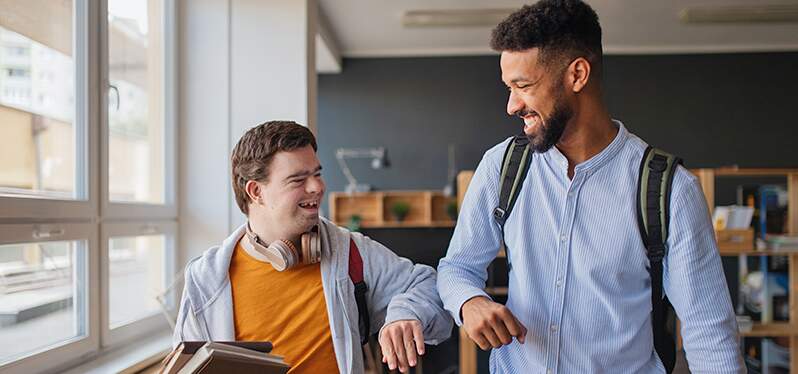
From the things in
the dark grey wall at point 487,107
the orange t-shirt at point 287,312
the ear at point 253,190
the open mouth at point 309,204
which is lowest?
the orange t-shirt at point 287,312

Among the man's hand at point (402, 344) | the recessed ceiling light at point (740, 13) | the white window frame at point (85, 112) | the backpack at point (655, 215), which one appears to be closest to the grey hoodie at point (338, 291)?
the man's hand at point (402, 344)

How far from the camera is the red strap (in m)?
1.88

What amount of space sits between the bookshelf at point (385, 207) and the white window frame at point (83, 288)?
14.1 ft

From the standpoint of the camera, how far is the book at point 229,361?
1303 millimetres

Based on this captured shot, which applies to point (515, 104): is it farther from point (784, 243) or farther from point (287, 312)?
point (784, 243)

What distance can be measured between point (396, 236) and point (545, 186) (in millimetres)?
5777

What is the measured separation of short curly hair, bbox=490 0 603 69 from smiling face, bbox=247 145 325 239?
1.90 ft

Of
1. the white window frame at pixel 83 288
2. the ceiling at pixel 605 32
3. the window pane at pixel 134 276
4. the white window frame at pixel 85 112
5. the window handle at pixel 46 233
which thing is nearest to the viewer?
the white window frame at pixel 83 288

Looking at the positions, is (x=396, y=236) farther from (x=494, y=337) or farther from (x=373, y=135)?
(x=494, y=337)

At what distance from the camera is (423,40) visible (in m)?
6.97

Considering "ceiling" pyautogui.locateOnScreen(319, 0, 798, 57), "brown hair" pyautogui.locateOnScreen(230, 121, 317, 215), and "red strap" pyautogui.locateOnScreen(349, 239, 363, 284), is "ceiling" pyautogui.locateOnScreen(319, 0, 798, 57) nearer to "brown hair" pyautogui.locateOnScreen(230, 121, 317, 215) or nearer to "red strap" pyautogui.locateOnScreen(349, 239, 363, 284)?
"brown hair" pyautogui.locateOnScreen(230, 121, 317, 215)

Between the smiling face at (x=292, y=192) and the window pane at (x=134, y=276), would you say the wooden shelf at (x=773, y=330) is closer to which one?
the window pane at (x=134, y=276)

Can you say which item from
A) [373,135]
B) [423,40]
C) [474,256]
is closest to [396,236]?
[373,135]

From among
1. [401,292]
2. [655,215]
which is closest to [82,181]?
[401,292]
